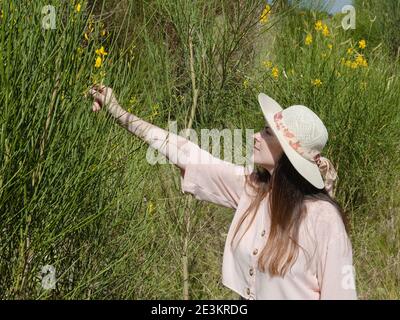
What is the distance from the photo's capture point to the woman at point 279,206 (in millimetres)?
1765

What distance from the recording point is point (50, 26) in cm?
172

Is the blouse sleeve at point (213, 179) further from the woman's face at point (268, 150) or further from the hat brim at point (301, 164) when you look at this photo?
the hat brim at point (301, 164)

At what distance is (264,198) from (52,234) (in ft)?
1.96

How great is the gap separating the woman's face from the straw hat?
0.17 feet

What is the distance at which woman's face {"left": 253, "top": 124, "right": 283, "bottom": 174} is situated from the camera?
1928 mm

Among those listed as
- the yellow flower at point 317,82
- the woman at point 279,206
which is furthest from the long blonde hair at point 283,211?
the yellow flower at point 317,82

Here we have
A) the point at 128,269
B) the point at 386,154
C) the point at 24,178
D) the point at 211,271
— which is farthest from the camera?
the point at 386,154

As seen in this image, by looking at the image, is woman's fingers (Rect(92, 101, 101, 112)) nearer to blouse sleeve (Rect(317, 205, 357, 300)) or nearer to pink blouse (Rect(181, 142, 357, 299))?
pink blouse (Rect(181, 142, 357, 299))

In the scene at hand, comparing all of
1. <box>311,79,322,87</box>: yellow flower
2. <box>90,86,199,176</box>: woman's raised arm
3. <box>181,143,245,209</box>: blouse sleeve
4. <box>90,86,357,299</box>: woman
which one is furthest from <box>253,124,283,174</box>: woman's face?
<box>311,79,322,87</box>: yellow flower

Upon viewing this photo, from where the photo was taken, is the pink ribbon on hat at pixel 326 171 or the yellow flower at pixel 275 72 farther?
the yellow flower at pixel 275 72

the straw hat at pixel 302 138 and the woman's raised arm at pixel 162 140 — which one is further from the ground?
the woman's raised arm at pixel 162 140

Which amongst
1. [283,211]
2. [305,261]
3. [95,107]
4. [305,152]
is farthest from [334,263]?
[95,107]

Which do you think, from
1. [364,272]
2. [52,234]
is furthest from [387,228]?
[52,234]
